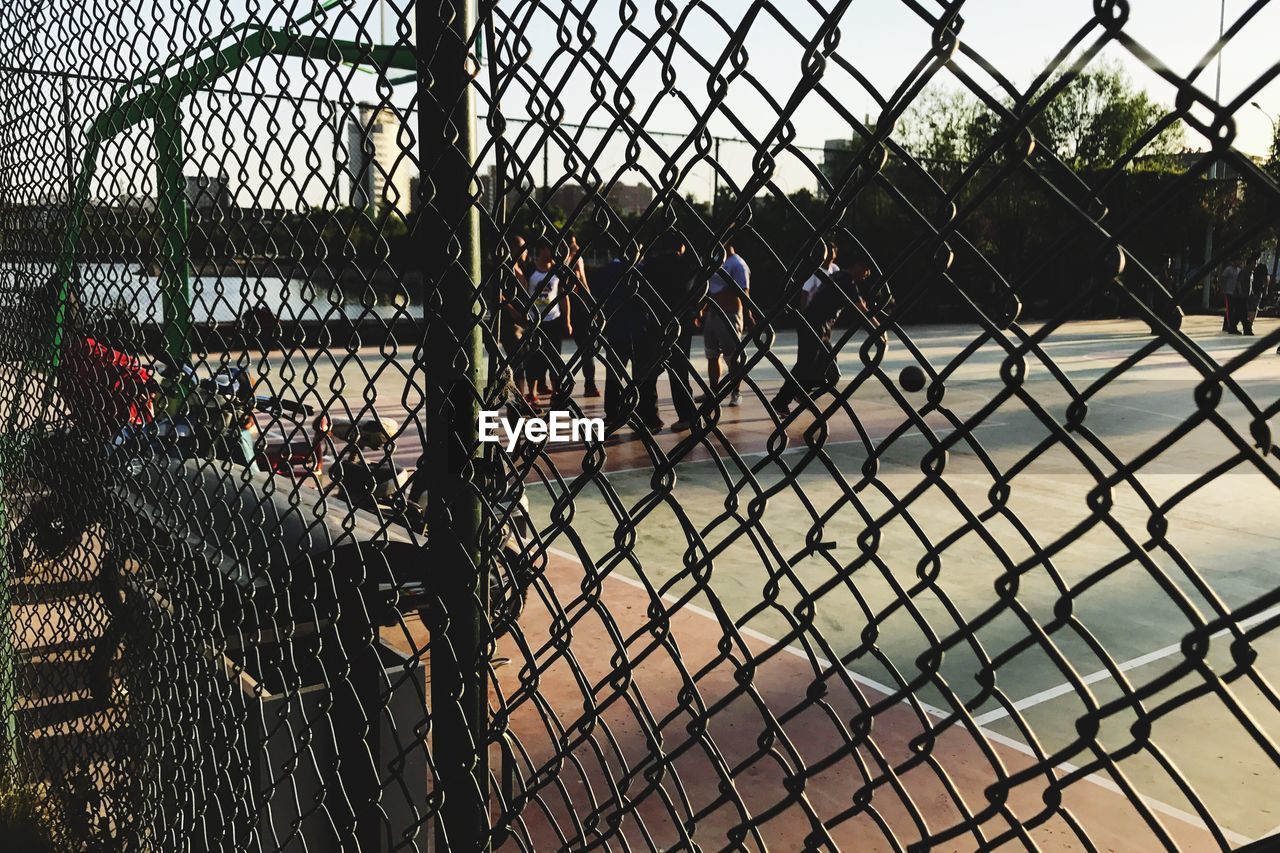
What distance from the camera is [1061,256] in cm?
87

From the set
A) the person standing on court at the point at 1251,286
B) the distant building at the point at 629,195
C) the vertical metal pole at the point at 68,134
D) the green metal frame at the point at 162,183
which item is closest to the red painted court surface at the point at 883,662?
the distant building at the point at 629,195

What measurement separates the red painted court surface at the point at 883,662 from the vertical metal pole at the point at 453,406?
0.34ft

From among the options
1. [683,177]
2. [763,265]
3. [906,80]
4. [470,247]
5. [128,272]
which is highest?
[763,265]

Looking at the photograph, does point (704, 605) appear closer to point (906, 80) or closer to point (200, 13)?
point (200, 13)

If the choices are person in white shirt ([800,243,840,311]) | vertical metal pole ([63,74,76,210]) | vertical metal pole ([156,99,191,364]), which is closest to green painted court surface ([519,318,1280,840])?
person in white shirt ([800,243,840,311])

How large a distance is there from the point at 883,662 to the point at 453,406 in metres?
0.80

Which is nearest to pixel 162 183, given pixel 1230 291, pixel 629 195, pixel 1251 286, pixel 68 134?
pixel 68 134

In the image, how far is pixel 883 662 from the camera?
3.97 ft

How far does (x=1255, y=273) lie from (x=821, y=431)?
2705 centimetres

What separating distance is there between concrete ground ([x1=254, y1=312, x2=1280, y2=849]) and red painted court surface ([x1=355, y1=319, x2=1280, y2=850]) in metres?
0.01

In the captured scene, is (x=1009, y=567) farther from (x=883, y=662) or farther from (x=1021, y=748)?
(x=1021, y=748)

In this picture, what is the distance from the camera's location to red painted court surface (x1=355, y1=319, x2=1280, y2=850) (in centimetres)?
105

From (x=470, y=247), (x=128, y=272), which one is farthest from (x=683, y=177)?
(x=128, y=272)

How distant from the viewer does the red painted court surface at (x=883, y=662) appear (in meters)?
1.05
